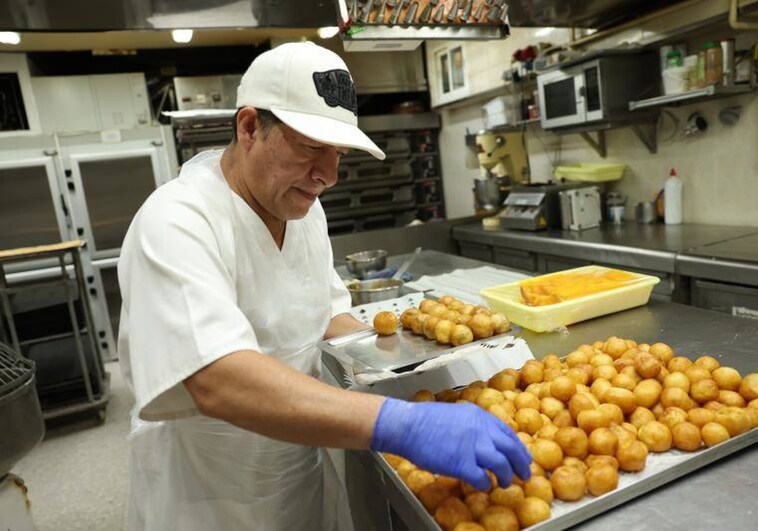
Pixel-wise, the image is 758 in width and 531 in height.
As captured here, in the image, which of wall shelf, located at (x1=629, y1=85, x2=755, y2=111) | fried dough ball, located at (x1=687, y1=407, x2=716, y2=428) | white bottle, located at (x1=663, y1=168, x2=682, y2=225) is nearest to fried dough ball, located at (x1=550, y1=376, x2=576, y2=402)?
fried dough ball, located at (x1=687, y1=407, x2=716, y2=428)

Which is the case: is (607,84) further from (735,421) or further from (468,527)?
(468,527)

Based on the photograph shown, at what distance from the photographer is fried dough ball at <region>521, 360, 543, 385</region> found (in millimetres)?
1228

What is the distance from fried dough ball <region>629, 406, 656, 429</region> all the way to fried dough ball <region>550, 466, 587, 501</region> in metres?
0.22

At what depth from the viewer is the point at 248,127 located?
1.12 metres

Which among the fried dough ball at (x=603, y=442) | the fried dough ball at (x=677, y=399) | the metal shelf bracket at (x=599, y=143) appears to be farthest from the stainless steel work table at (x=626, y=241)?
the fried dough ball at (x=603, y=442)

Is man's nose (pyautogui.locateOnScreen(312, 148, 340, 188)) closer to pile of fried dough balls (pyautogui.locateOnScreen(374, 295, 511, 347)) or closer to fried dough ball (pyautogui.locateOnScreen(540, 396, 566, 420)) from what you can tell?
pile of fried dough balls (pyautogui.locateOnScreen(374, 295, 511, 347))

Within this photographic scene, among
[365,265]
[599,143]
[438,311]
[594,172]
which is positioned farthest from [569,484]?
[599,143]

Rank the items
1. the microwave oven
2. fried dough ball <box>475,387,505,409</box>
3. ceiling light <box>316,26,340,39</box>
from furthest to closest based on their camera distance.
Result: the microwave oven < ceiling light <box>316,26,340,39</box> < fried dough ball <box>475,387,505,409</box>

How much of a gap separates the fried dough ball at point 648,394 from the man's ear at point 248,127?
38.6 inches

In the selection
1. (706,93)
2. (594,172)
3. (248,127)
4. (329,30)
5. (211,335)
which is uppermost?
Answer: (329,30)

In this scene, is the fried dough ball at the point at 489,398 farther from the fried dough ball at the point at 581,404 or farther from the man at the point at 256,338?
the man at the point at 256,338

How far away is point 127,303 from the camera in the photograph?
1.08 m

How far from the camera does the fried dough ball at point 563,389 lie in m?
1.10

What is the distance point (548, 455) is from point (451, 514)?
0.72 ft
